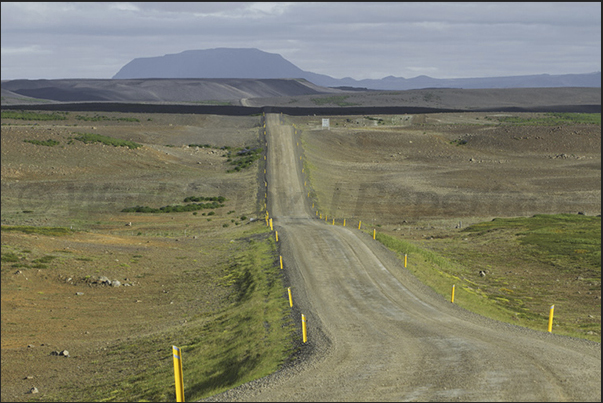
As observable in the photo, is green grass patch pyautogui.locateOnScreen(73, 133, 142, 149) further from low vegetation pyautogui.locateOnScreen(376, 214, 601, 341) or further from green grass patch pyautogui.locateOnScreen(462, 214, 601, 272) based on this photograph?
low vegetation pyautogui.locateOnScreen(376, 214, 601, 341)

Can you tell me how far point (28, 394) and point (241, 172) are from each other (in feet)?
201

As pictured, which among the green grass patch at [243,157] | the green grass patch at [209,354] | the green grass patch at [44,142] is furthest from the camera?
the green grass patch at [243,157]

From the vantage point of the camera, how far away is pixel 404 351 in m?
19.6

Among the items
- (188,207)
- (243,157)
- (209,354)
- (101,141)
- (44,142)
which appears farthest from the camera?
(243,157)

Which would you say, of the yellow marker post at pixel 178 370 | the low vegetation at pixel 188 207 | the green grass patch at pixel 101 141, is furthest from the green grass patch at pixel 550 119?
the yellow marker post at pixel 178 370

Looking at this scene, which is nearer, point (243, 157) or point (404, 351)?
point (404, 351)

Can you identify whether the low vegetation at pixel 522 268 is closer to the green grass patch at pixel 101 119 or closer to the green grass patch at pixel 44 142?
the green grass patch at pixel 44 142

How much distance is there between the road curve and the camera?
15.7 metres

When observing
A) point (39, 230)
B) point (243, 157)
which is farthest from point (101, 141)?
point (39, 230)

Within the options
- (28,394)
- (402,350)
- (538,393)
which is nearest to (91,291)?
Result: (28,394)

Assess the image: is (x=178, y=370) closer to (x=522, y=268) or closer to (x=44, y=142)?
(x=522, y=268)

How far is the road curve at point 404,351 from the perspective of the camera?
1566 cm

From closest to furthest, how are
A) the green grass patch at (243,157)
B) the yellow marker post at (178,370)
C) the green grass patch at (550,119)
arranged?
the yellow marker post at (178,370), the green grass patch at (243,157), the green grass patch at (550,119)

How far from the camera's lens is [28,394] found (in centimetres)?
2050
